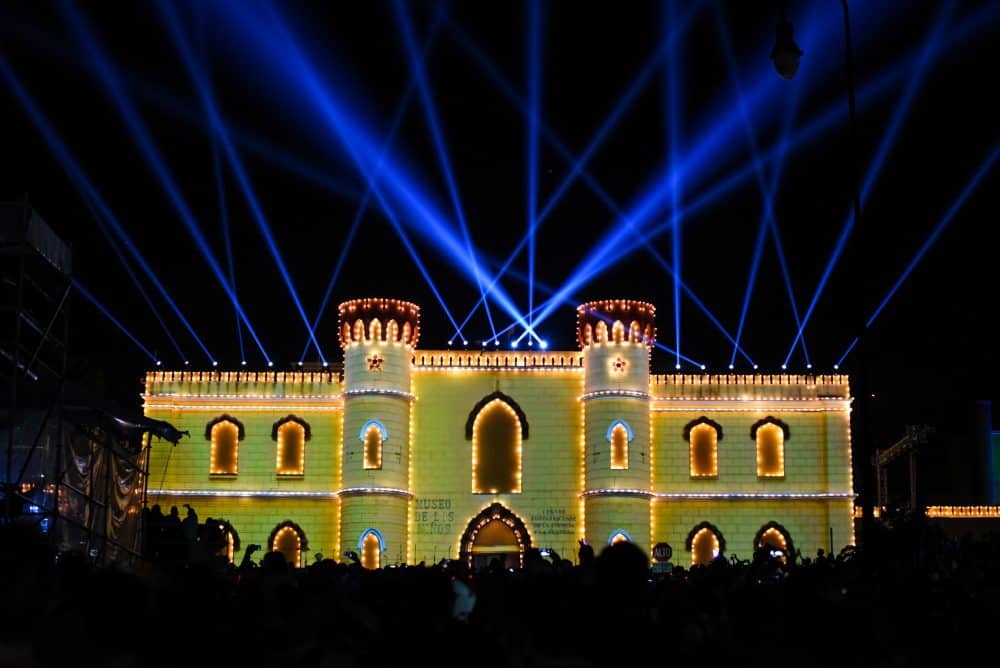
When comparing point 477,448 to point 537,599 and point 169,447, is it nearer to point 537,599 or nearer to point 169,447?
point 169,447

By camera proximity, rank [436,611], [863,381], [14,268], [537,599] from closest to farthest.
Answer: [436,611], [537,599], [863,381], [14,268]

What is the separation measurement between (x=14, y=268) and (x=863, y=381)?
15.7 meters

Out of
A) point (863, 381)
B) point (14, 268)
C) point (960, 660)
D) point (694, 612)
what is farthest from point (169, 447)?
point (960, 660)

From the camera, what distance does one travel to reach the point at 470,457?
4622cm

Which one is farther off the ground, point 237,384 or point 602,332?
point 602,332

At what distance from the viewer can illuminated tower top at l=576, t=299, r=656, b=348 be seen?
46.1 m

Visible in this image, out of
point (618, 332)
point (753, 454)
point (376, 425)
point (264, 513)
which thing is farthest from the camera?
point (753, 454)

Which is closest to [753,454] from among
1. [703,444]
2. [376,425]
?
[703,444]

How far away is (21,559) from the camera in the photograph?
27.6ft

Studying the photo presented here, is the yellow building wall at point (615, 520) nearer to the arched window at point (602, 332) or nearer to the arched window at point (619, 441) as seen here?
the arched window at point (619, 441)

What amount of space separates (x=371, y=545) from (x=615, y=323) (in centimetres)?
1113

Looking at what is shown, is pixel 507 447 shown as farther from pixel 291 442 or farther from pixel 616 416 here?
pixel 291 442

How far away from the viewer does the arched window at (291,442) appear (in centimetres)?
4634

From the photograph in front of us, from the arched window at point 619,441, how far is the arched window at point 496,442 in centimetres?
307
